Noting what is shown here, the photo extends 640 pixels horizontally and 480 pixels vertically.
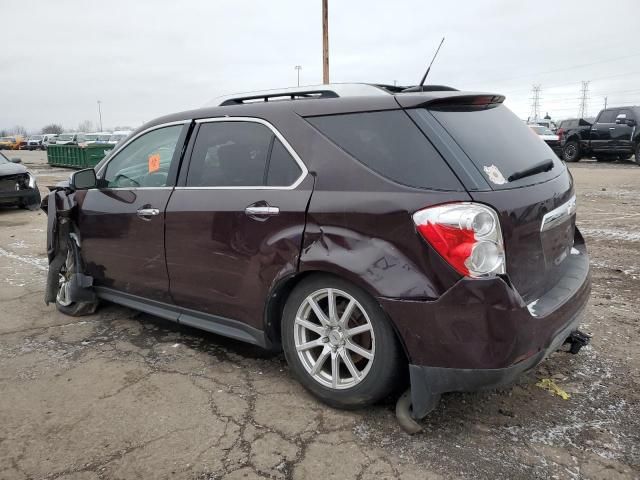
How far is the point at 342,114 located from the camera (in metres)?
2.90

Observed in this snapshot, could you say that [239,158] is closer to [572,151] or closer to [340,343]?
[340,343]

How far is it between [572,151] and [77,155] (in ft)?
69.5

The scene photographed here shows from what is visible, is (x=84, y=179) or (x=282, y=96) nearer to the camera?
(x=282, y=96)

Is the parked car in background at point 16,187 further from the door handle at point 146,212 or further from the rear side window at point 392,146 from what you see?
the rear side window at point 392,146

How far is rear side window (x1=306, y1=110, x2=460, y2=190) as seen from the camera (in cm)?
253

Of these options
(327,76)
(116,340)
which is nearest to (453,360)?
(116,340)

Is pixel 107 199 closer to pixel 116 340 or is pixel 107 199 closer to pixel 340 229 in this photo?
pixel 116 340

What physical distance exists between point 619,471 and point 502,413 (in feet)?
2.05

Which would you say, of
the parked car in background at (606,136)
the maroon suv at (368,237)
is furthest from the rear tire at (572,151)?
the maroon suv at (368,237)

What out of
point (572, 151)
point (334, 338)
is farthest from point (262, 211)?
point (572, 151)

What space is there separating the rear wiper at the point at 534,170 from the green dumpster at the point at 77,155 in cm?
2195

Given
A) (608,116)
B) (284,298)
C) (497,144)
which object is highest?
(608,116)

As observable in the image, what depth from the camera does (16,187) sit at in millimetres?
10898

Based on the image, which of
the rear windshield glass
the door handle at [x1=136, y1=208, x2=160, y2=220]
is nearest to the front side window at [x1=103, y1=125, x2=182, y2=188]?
the door handle at [x1=136, y1=208, x2=160, y2=220]
